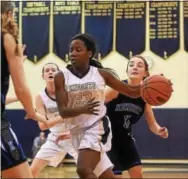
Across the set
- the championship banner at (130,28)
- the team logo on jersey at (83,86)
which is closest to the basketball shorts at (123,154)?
the team logo on jersey at (83,86)

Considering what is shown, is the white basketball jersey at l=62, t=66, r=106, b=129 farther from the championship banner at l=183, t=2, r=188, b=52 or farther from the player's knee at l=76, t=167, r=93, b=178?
the championship banner at l=183, t=2, r=188, b=52

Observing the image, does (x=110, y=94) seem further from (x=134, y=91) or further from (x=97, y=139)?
(x=97, y=139)

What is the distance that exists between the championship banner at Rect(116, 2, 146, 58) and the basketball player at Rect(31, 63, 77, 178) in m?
5.92

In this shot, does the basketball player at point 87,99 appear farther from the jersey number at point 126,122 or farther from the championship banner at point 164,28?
the championship banner at point 164,28

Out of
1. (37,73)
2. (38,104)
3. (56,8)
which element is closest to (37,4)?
(56,8)

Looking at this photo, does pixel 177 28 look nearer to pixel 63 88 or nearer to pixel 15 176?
pixel 63 88

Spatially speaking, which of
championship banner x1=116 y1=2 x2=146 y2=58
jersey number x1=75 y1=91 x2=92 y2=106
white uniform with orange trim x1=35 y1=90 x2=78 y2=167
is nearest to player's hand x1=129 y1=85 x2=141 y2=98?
jersey number x1=75 y1=91 x2=92 y2=106

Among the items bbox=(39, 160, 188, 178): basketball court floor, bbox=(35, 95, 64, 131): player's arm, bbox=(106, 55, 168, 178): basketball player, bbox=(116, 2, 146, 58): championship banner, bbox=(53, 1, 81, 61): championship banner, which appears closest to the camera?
bbox=(106, 55, 168, 178): basketball player

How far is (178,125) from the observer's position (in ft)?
34.7

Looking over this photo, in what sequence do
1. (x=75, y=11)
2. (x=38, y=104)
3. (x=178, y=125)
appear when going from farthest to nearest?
(x=75, y=11)
(x=178, y=125)
(x=38, y=104)

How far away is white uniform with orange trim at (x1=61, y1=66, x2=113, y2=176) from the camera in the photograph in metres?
3.73

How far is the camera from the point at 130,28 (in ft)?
36.6

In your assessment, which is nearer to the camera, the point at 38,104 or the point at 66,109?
the point at 66,109

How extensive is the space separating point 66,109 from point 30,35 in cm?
831
